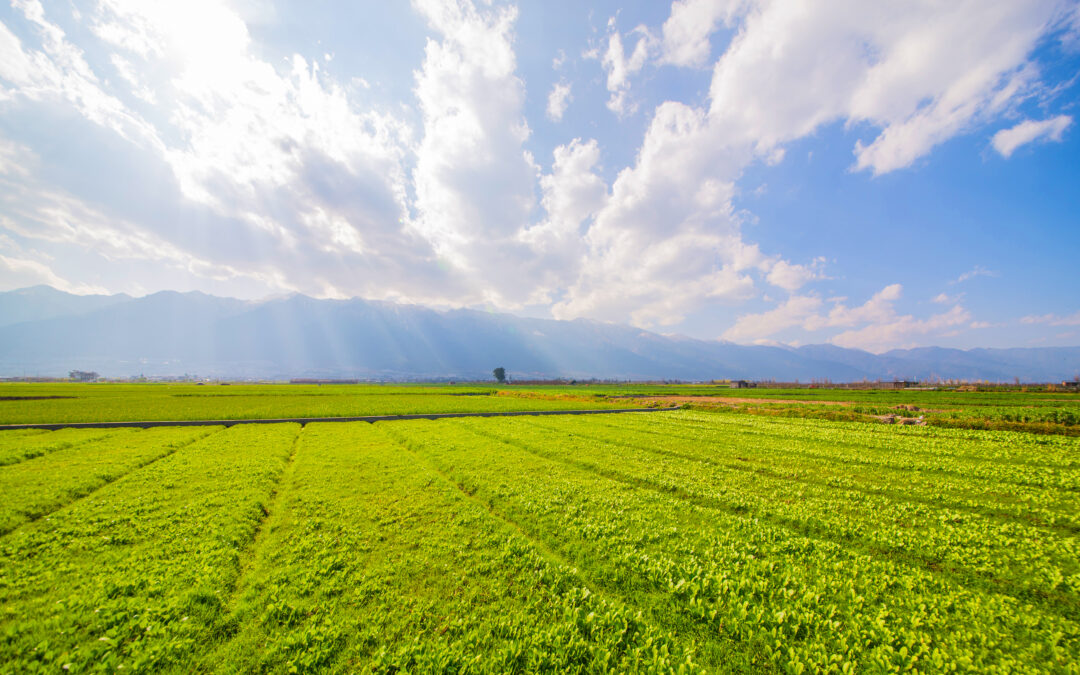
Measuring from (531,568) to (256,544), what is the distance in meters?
7.91

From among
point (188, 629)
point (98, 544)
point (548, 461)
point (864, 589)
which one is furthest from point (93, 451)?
point (864, 589)

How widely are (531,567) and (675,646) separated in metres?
3.66

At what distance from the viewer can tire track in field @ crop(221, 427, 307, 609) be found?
755 centimetres

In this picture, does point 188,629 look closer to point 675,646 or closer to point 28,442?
point 675,646

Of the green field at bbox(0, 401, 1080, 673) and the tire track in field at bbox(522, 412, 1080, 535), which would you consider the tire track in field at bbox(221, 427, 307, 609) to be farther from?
the tire track in field at bbox(522, 412, 1080, 535)

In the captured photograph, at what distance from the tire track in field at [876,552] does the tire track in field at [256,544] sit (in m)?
13.0

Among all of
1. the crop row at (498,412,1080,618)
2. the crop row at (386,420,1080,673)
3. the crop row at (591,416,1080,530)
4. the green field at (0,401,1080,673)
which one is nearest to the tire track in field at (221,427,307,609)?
the green field at (0,401,1080,673)

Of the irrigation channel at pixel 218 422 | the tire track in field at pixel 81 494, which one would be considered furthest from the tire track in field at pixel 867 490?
the irrigation channel at pixel 218 422

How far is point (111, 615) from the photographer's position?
675 centimetres

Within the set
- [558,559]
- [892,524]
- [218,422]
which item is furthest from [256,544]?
[218,422]

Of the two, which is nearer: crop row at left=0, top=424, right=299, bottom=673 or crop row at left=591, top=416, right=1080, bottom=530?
crop row at left=0, top=424, right=299, bottom=673

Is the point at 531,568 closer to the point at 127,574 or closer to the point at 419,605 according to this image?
the point at 419,605

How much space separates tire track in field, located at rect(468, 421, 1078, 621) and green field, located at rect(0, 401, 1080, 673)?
0.19ft

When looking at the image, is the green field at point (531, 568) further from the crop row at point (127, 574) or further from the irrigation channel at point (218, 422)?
the irrigation channel at point (218, 422)
